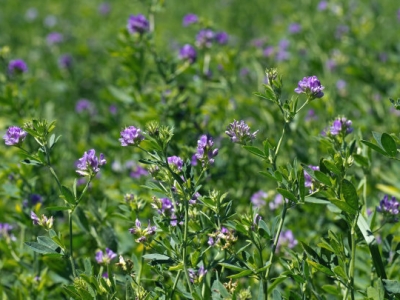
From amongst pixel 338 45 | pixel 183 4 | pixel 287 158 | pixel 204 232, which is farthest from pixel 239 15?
pixel 204 232

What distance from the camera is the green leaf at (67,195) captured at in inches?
60.4

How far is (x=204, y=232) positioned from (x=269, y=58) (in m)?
2.31

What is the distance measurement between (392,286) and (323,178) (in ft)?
1.11

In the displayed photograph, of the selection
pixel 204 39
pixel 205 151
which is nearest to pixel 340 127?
pixel 205 151

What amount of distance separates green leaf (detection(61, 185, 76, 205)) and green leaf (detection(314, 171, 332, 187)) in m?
0.65

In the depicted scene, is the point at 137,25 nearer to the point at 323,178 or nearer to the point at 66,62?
the point at 323,178

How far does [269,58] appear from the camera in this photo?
12.2 feet

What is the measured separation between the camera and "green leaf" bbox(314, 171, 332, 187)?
4.92 feet

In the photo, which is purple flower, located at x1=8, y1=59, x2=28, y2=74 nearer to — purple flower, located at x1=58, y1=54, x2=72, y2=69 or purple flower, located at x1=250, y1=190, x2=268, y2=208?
purple flower, located at x1=250, y1=190, x2=268, y2=208

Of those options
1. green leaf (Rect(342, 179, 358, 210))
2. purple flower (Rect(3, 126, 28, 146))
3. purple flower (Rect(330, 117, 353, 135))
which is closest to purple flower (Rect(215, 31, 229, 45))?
purple flower (Rect(330, 117, 353, 135))

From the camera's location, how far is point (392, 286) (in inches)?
59.9

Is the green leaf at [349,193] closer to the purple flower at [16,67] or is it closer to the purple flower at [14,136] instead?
the purple flower at [14,136]

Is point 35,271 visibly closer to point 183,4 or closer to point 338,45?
point 338,45

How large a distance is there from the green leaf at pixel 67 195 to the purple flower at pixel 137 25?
53.7 inches
